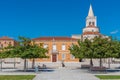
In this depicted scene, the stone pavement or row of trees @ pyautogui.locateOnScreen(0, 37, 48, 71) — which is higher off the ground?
row of trees @ pyautogui.locateOnScreen(0, 37, 48, 71)

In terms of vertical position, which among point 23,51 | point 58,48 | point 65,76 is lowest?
point 65,76

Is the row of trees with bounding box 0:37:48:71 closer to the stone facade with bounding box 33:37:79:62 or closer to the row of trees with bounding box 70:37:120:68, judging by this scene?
the row of trees with bounding box 70:37:120:68

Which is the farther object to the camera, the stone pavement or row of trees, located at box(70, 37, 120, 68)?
row of trees, located at box(70, 37, 120, 68)

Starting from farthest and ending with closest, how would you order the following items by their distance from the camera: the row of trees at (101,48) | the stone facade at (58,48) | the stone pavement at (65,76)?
the stone facade at (58,48)
the row of trees at (101,48)
the stone pavement at (65,76)

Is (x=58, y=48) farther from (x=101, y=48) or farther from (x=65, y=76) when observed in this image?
(x=65, y=76)

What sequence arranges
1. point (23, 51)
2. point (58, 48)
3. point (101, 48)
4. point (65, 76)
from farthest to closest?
point (58, 48) < point (23, 51) < point (101, 48) < point (65, 76)

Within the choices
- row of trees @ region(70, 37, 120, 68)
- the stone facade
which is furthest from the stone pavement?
the stone facade

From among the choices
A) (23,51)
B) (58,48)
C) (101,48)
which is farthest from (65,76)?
(58,48)

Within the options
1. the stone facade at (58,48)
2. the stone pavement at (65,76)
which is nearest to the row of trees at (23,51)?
the stone pavement at (65,76)

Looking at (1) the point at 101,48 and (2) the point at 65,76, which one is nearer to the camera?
(2) the point at 65,76

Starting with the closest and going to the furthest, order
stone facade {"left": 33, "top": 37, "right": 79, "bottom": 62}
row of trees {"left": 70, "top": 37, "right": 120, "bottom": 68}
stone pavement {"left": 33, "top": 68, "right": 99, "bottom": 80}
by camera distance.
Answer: stone pavement {"left": 33, "top": 68, "right": 99, "bottom": 80} → row of trees {"left": 70, "top": 37, "right": 120, "bottom": 68} → stone facade {"left": 33, "top": 37, "right": 79, "bottom": 62}

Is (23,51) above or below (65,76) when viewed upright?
above

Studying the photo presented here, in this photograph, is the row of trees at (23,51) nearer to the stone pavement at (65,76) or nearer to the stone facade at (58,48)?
the stone pavement at (65,76)

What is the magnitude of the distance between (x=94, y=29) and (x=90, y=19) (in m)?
8.95
